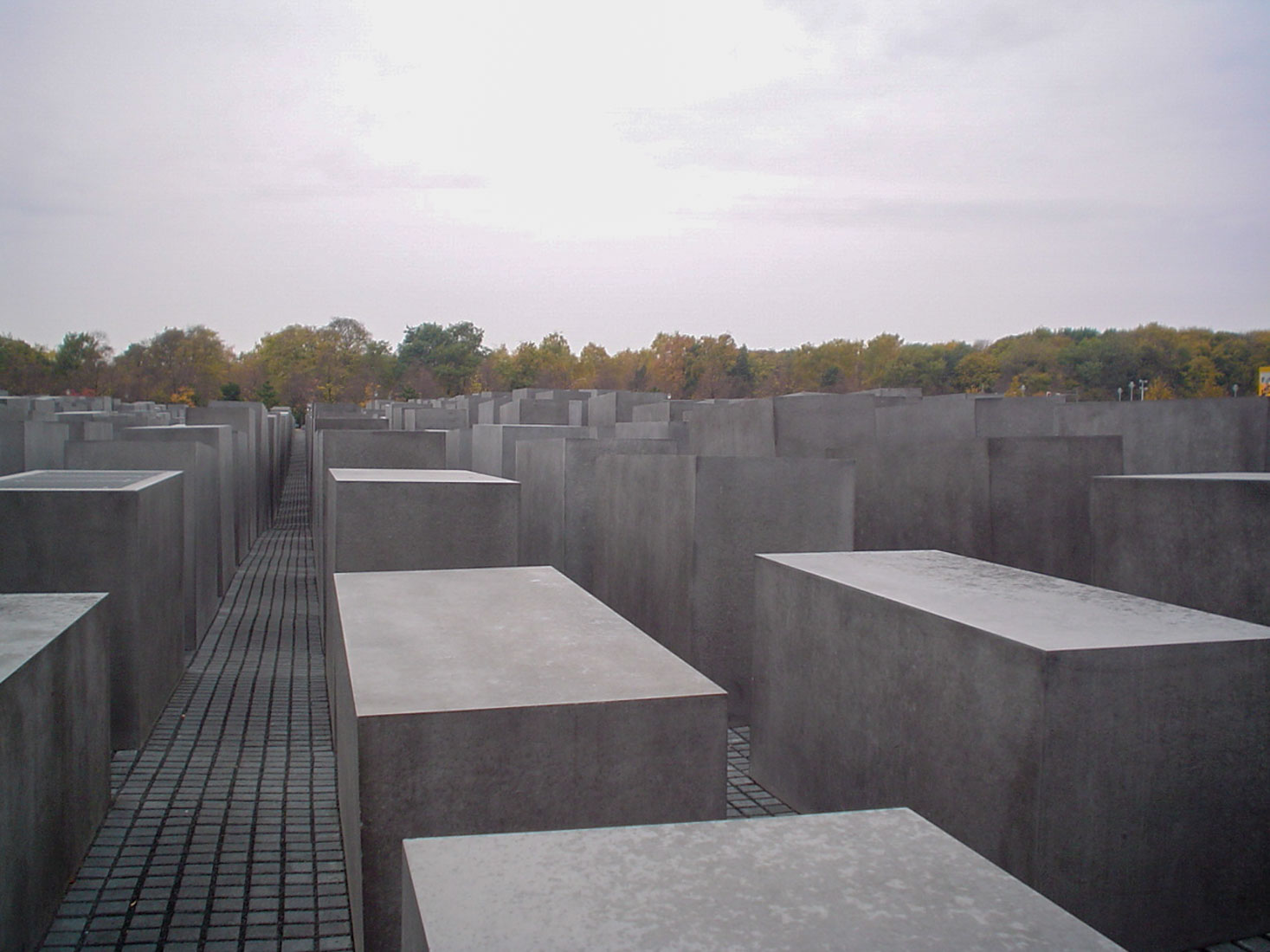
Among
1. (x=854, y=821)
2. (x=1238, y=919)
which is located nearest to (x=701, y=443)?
(x=1238, y=919)

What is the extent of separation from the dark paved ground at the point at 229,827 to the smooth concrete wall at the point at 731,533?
21.9 inches

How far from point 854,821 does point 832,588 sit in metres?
2.26

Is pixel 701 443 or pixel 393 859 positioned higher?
pixel 701 443

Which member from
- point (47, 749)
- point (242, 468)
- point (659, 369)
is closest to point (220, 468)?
point (242, 468)

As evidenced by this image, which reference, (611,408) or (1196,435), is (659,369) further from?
(1196,435)

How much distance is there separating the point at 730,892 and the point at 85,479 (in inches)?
251

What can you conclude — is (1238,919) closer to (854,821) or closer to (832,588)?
(832,588)

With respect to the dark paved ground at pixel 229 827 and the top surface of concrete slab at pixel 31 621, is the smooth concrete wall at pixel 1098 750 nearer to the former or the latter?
the dark paved ground at pixel 229 827

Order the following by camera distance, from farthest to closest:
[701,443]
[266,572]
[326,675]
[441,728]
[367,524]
Result: [266,572] < [701,443] < [326,675] < [367,524] < [441,728]

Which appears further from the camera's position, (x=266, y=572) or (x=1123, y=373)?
(x=1123, y=373)

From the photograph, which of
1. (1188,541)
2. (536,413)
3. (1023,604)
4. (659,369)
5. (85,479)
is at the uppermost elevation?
(659,369)

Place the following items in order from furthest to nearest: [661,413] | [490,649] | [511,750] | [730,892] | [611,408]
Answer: [611,408] < [661,413] < [490,649] < [511,750] < [730,892]

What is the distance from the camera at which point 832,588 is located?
438 cm

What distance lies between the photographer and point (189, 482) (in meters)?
7.86
